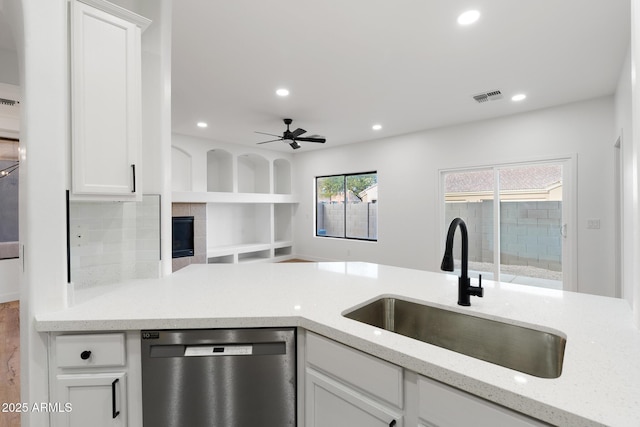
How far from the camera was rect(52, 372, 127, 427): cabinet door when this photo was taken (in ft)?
4.18

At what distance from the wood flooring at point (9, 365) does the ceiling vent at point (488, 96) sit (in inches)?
202

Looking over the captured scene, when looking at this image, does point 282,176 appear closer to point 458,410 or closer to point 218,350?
point 218,350

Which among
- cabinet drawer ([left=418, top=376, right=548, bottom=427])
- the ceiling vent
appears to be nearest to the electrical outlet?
the ceiling vent

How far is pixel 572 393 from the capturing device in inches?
29.9

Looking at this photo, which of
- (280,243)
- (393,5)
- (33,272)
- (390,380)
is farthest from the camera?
(280,243)

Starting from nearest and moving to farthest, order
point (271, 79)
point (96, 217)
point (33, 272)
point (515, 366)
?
1. point (515, 366)
2. point (33, 272)
3. point (96, 217)
4. point (271, 79)

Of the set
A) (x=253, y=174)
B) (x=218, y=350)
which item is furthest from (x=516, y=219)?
(x=253, y=174)

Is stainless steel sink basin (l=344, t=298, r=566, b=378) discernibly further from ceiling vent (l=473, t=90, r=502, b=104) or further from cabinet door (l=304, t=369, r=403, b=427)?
ceiling vent (l=473, t=90, r=502, b=104)

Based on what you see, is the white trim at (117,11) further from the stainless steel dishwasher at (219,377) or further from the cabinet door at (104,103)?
the stainless steel dishwasher at (219,377)

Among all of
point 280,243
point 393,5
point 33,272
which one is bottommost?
point 280,243

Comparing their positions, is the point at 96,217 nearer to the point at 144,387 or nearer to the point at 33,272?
the point at 33,272

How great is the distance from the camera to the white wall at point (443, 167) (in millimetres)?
3895

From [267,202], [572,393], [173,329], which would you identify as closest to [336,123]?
[267,202]

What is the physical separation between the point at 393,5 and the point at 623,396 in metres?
2.37
